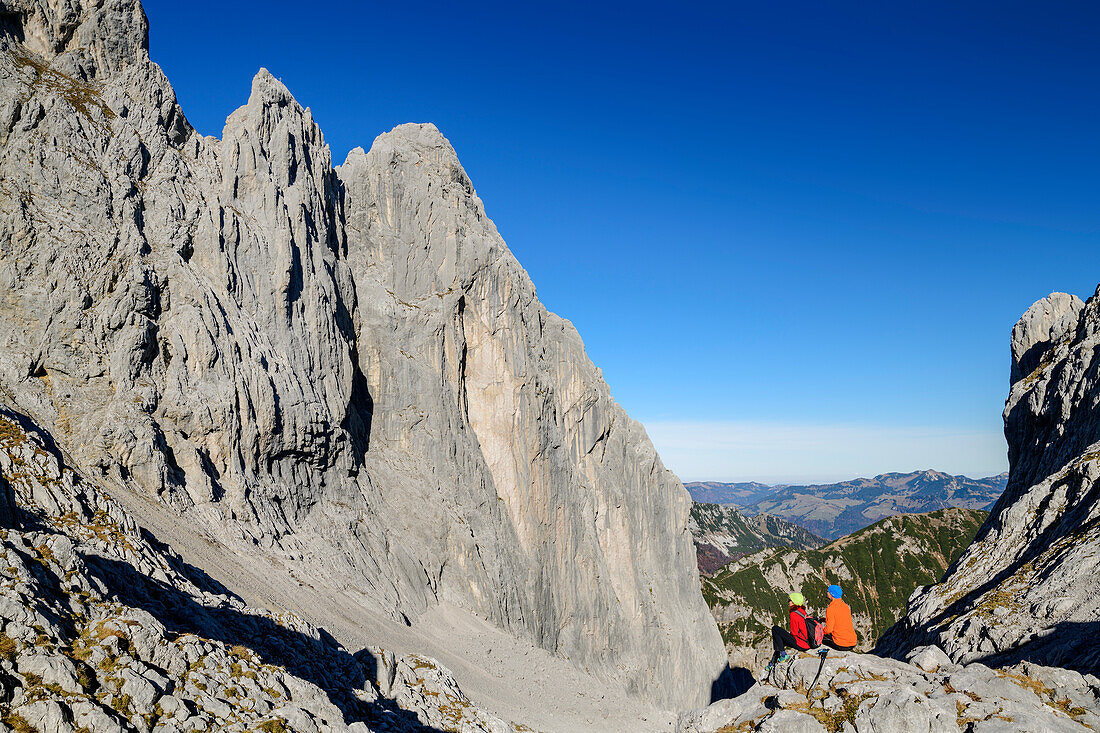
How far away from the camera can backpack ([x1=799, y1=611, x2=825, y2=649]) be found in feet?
59.4

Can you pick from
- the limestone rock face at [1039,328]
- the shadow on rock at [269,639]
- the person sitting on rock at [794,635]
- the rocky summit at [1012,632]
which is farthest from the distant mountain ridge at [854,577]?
the person sitting on rock at [794,635]

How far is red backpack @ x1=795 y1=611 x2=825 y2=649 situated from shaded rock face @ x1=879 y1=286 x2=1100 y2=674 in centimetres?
725

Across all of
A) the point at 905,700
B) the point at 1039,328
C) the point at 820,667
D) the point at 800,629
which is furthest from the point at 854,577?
the point at 905,700

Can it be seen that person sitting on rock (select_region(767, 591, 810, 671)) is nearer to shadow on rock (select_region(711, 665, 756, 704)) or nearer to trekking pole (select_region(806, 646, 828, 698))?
trekking pole (select_region(806, 646, 828, 698))

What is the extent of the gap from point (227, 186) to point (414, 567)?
37238mm

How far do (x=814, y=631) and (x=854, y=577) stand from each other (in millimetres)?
192570

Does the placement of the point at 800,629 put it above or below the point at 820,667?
above

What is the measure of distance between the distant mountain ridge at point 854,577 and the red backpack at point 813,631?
153408 mm

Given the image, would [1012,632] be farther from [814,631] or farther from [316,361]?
[316,361]

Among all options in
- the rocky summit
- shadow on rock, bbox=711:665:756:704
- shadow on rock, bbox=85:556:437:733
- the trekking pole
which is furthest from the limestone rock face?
shadow on rock, bbox=85:556:437:733

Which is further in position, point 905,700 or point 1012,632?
point 1012,632

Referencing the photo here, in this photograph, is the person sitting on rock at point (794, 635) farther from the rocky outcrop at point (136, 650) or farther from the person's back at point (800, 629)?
the rocky outcrop at point (136, 650)

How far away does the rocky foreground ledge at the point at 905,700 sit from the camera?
13992 millimetres

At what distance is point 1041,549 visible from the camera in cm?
3002
